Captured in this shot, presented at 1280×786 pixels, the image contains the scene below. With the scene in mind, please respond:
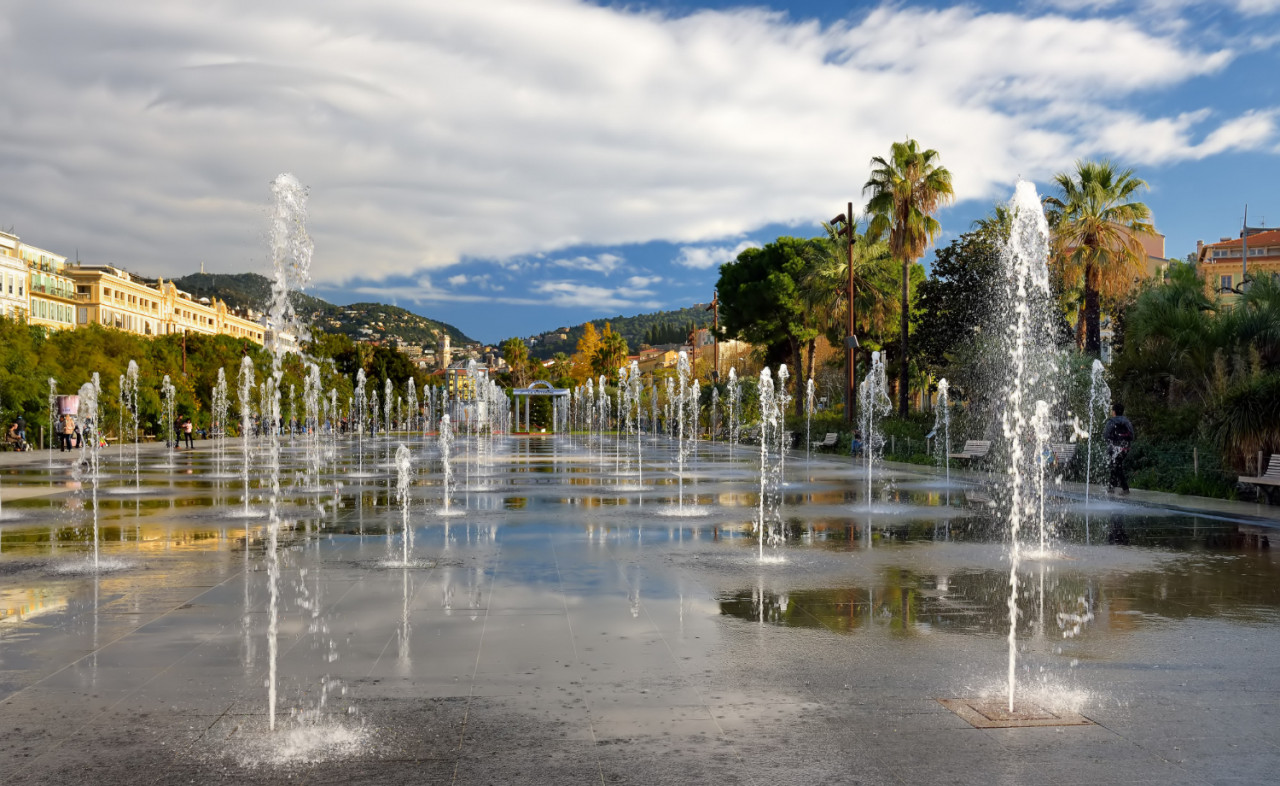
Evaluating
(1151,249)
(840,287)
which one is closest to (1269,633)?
(840,287)

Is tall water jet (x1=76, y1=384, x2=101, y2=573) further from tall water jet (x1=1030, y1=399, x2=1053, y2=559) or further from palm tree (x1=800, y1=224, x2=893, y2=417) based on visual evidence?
palm tree (x1=800, y1=224, x2=893, y2=417)

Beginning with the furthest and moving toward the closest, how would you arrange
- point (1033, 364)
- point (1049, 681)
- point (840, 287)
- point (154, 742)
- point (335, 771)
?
point (840, 287), point (1033, 364), point (1049, 681), point (154, 742), point (335, 771)

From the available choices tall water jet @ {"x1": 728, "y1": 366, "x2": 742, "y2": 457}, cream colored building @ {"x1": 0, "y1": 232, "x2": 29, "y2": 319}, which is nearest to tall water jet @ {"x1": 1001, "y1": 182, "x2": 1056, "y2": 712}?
tall water jet @ {"x1": 728, "y1": 366, "x2": 742, "y2": 457}

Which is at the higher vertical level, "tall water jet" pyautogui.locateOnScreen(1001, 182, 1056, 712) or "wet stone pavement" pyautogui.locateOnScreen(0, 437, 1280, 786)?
"tall water jet" pyautogui.locateOnScreen(1001, 182, 1056, 712)

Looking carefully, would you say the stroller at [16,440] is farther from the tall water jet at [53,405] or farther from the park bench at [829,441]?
the park bench at [829,441]

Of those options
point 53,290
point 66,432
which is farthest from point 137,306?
point 66,432

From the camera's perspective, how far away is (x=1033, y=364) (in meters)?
25.1

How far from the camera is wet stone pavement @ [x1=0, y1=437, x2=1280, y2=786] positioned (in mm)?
4320

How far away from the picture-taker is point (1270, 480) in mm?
15250

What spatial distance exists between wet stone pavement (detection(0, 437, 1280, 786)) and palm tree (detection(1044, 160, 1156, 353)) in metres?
17.3

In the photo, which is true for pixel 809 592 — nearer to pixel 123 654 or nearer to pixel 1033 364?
pixel 123 654

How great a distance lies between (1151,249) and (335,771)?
88.3m

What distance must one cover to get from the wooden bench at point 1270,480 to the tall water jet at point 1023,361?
319cm

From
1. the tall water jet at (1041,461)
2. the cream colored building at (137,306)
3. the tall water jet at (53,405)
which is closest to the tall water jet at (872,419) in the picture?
the tall water jet at (1041,461)
